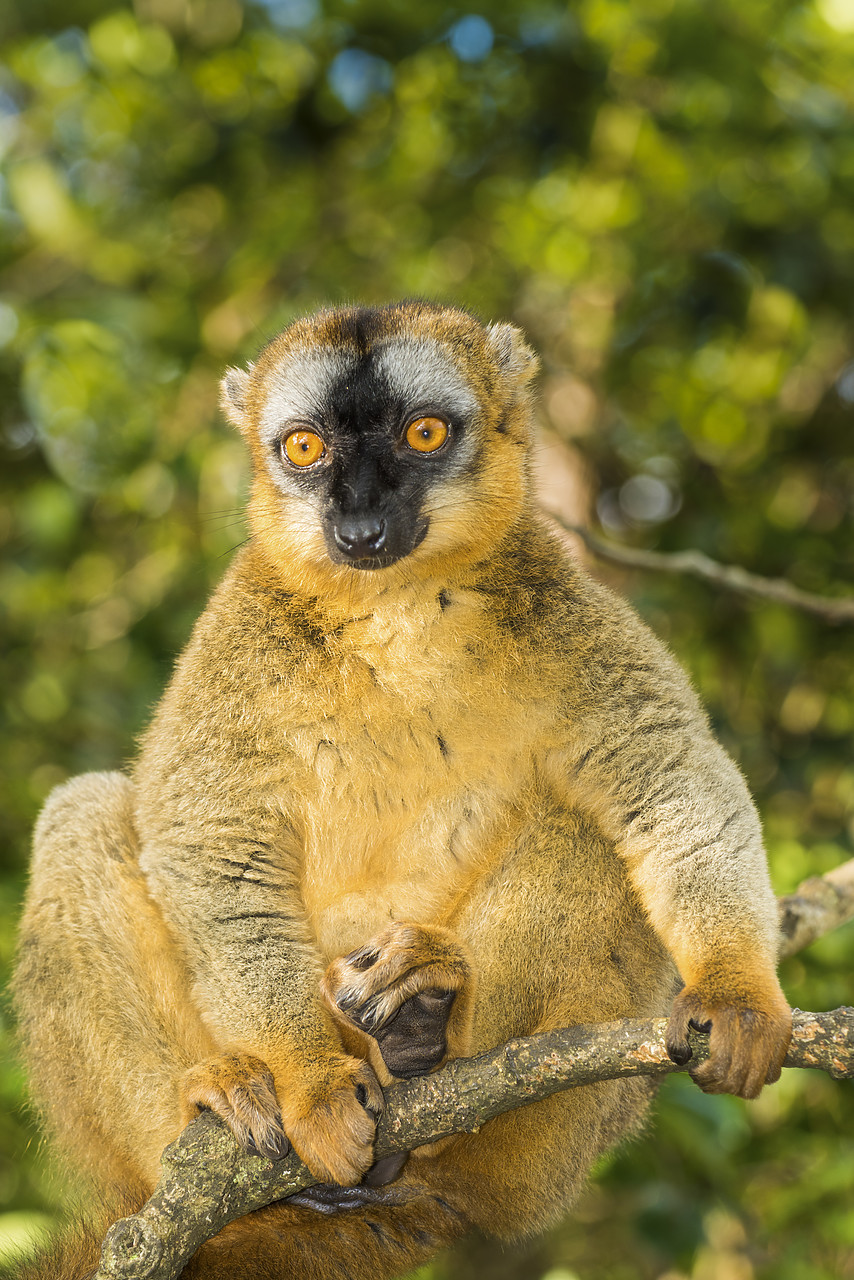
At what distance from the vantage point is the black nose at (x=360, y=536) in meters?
3.45

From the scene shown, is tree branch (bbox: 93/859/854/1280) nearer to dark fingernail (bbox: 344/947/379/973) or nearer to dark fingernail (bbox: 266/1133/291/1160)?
dark fingernail (bbox: 266/1133/291/1160)

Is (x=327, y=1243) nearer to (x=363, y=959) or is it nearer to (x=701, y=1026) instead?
(x=363, y=959)

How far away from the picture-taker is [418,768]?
11.4ft

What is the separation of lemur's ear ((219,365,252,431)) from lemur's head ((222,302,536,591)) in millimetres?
301

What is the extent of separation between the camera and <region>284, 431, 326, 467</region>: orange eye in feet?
12.3

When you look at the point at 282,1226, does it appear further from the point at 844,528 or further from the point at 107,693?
the point at 844,528

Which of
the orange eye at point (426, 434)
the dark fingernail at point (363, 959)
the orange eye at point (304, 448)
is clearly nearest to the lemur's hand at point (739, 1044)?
the dark fingernail at point (363, 959)

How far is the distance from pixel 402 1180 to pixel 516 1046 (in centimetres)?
83

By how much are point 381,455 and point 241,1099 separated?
1929mm

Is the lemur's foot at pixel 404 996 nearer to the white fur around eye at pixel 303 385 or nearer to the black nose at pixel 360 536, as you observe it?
the black nose at pixel 360 536

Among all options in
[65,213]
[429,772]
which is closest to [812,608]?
[429,772]

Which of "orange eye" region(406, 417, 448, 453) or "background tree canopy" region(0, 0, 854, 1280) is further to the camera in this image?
"background tree canopy" region(0, 0, 854, 1280)

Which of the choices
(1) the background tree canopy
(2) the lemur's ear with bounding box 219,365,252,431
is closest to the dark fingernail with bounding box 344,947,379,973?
(2) the lemur's ear with bounding box 219,365,252,431

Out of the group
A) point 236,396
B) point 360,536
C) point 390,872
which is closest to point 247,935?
point 390,872
